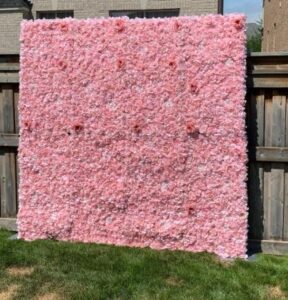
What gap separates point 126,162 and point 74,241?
3.52ft

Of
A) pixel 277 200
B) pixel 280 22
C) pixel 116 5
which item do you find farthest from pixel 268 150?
pixel 280 22

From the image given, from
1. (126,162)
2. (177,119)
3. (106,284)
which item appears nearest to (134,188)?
(126,162)

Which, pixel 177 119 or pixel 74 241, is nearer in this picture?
pixel 177 119

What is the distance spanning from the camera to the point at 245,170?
16.8 feet

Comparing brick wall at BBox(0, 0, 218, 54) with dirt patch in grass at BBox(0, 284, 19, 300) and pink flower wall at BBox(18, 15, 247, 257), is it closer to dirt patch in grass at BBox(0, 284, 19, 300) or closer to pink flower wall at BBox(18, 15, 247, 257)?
pink flower wall at BBox(18, 15, 247, 257)

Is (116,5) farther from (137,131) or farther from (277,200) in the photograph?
(277,200)

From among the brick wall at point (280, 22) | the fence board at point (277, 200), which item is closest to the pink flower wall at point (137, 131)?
the fence board at point (277, 200)

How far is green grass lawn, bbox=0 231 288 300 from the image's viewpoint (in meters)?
4.35

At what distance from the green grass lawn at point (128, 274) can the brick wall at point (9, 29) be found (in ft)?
35.3

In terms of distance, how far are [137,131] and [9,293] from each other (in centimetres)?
199

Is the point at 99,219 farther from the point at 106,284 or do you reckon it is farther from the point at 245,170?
the point at 245,170

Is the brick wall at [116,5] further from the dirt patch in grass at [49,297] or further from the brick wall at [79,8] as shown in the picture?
the dirt patch in grass at [49,297]

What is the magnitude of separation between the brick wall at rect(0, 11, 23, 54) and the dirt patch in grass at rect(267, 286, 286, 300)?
487 inches

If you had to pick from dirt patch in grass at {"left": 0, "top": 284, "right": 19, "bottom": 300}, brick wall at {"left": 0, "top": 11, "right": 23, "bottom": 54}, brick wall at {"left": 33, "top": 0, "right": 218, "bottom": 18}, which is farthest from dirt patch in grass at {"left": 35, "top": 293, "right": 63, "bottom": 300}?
brick wall at {"left": 0, "top": 11, "right": 23, "bottom": 54}
